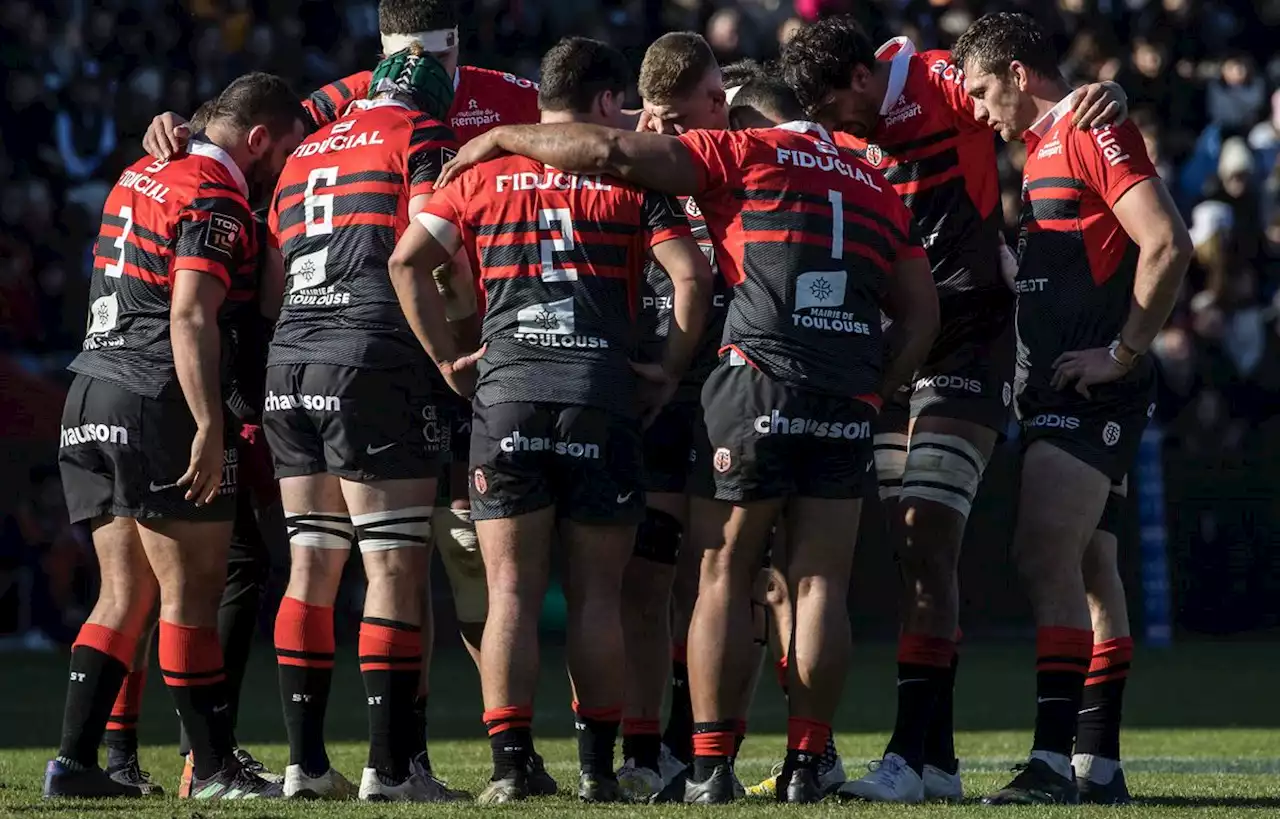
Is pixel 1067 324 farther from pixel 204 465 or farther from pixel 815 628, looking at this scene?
pixel 204 465

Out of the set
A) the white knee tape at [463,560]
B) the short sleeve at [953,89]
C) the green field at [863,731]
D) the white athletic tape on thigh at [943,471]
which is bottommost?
the green field at [863,731]

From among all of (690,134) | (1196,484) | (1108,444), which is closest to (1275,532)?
(1196,484)

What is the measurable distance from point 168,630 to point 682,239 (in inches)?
94.3

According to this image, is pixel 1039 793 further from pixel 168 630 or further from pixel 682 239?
pixel 168 630

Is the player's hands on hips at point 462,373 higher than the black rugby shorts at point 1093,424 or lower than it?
higher

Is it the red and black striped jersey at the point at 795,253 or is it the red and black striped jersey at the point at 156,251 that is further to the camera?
the red and black striped jersey at the point at 156,251

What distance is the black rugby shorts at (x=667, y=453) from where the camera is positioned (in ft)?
26.1

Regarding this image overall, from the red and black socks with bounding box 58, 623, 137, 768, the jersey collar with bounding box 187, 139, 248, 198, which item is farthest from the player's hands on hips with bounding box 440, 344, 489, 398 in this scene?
the red and black socks with bounding box 58, 623, 137, 768

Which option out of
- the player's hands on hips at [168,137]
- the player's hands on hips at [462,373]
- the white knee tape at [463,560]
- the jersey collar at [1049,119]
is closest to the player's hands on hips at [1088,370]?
the jersey collar at [1049,119]

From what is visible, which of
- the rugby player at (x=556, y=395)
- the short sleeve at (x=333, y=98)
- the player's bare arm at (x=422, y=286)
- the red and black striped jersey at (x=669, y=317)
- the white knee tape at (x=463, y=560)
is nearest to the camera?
the rugby player at (x=556, y=395)

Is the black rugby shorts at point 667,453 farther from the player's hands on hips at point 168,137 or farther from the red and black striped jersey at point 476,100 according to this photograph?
the player's hands on hips at point 168,137

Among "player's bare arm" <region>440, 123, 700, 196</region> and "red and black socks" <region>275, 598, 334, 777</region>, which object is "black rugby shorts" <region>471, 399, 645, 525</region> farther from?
"red and black socks" <region>275, 598, 334, 777</region>

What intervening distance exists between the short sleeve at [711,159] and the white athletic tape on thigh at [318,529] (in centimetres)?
180

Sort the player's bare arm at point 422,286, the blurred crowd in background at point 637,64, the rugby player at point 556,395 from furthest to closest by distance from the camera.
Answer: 1. the blurred crowd in background at point 637,64
2. the player's bare arm at point 422,286
3. the rugby player at point 556,395
